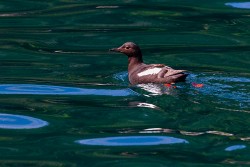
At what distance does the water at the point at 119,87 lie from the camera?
9.39 meters

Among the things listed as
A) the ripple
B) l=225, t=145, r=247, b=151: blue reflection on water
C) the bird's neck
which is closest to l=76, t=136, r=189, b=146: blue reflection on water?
l=225, t=145, r=247, b=151: blue reflection on water

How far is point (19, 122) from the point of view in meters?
10.6

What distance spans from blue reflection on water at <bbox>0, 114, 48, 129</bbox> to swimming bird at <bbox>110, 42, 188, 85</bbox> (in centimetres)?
251

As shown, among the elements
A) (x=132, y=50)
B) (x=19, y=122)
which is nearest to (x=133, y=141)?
(x=19, y=122)

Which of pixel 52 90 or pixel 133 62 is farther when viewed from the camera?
pixel 133 62

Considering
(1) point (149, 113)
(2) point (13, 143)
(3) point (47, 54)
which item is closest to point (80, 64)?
(3) point (47, 54)

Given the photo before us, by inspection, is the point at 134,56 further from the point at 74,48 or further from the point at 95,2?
the point at 95,2

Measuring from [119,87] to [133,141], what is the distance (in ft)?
9.86

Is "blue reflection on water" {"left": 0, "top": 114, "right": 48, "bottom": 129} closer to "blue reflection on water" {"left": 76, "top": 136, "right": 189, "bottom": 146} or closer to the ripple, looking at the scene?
"blue reflection on water" {"left": 76, "top": 136, "right": 189, "bottom": 146}

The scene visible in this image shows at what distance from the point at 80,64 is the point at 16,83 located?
1664 millimetres

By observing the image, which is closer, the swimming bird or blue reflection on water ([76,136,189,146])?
blue reflection on water ([76,136,189,146])

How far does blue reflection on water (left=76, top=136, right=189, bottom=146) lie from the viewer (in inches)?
377

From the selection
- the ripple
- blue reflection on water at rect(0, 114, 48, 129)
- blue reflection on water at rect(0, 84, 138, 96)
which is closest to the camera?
blue reflection on water at rect(0, 114, 48, 129)

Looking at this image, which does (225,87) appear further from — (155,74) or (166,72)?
(155,74)
